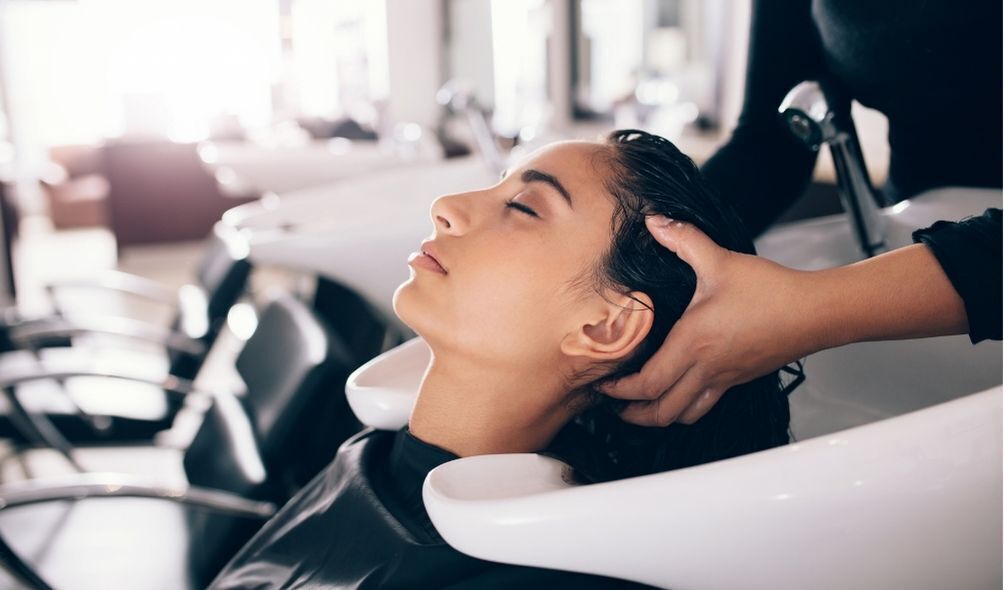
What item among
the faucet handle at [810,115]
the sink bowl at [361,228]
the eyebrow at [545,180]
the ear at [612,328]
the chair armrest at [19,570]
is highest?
the faucet handle at [810,115]

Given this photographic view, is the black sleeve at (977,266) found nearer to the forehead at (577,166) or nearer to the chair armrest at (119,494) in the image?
the forehead at (577,166)

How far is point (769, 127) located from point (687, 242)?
40 centimetres

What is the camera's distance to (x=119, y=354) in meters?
2.49

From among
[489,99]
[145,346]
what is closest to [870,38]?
[489,99]

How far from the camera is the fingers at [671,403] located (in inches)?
28.8

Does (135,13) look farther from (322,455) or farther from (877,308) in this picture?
(877,308)

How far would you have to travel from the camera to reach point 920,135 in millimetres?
963

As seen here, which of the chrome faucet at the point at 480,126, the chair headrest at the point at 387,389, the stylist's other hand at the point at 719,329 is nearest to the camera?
the stylist's other hand at the point at 719,329

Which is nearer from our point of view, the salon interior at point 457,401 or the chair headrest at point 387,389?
the salon interior at point 457,401

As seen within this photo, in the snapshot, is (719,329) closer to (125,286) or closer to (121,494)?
(121,494)

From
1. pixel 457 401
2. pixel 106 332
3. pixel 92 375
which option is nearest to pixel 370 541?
pixel 457 401

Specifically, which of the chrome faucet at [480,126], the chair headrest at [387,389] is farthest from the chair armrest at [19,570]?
the chrome faucet at [480,126]

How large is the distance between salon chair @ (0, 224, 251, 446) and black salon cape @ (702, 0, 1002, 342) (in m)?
1.30

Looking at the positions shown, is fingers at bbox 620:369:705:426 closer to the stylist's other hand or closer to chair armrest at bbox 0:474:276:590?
the stylist's other hand
